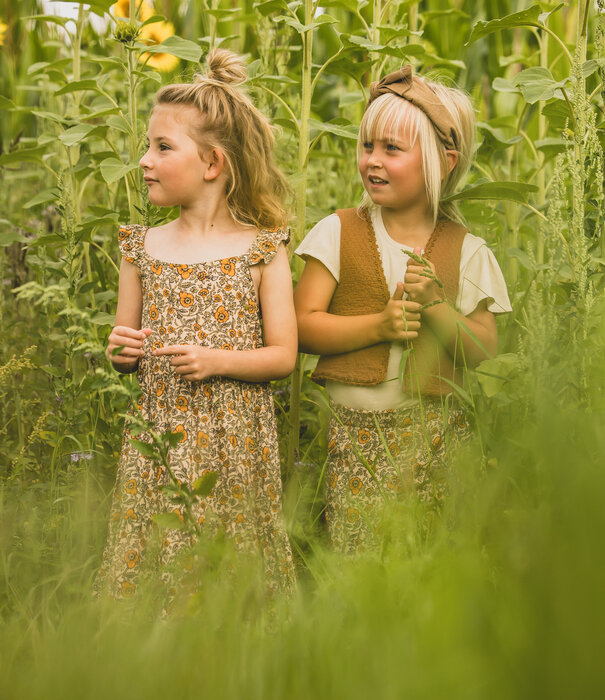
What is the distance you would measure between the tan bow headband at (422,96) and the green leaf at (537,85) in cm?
18

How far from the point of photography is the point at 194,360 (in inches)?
67.3

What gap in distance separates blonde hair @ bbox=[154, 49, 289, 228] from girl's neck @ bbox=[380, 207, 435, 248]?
0.87ft

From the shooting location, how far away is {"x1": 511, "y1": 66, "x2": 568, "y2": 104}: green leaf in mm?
1853

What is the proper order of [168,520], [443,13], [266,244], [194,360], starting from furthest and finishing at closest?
[443,13] → [266,244] → [194,360] → [168,520]

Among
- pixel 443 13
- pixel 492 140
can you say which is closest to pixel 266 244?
pixel 492 140

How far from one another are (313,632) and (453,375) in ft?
3.01

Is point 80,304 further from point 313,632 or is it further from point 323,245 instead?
point 313,632

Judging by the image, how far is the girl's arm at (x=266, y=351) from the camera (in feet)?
5.63

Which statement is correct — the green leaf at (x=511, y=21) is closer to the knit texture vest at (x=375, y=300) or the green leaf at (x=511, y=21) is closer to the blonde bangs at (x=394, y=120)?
the blonde bangs at (x=394, y=120)

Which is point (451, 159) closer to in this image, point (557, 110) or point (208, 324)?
point (557, 110)

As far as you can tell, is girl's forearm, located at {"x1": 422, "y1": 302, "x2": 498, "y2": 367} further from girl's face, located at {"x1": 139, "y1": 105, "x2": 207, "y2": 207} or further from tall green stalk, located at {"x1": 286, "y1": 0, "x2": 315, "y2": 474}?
girl's face, located at {"x1": 139, "y1": 105, "x2": 207, "y2": 207}

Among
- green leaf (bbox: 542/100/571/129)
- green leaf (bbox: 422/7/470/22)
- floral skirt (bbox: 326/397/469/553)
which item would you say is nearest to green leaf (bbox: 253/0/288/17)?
green leaf (bbox: 542/100/571/129)

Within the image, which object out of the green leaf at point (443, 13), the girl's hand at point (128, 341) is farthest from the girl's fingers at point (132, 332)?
the green leaf at point (443, 13)

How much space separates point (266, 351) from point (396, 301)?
0.99 feet
